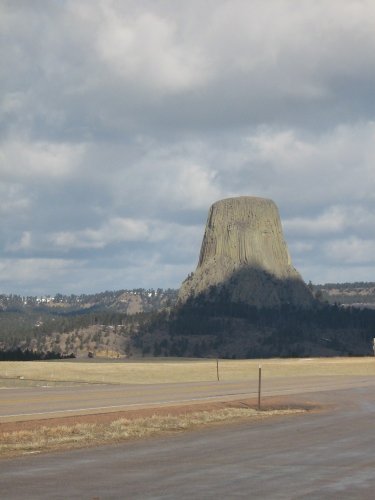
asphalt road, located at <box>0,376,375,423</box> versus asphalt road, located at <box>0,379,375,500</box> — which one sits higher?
asphalt road, located at <box>0,376,375,423</box>

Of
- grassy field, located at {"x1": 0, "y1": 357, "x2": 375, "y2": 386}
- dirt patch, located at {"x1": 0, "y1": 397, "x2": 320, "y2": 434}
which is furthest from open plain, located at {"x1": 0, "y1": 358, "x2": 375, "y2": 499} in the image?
grassy field, located at {"x1": 0, "y1": 357, "x2": 375, "y2": 386}

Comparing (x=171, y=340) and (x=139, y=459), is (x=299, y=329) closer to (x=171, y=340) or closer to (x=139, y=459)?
(x=171, y=340)

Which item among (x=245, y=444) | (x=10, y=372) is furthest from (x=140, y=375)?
(x=245, y=444)

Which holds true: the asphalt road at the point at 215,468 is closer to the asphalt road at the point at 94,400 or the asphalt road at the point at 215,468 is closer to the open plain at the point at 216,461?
the open plain at the point at 216,461

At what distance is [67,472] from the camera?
1794 centimetres

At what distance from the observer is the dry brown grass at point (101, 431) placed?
77.4 feet

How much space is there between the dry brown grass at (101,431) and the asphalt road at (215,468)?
1.18 meters

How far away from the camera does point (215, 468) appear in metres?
18.3

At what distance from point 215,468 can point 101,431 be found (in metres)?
9.48

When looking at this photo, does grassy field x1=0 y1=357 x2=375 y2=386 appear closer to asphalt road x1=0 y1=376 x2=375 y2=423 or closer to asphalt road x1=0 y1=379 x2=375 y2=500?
asphalt road x1=0 y1=376 x2=375 y2=423

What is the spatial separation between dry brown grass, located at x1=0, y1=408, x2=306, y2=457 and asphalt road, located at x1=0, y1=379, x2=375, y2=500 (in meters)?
1.18

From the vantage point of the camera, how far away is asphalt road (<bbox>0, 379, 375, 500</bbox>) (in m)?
15.1

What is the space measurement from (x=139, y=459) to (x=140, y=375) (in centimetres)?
6139

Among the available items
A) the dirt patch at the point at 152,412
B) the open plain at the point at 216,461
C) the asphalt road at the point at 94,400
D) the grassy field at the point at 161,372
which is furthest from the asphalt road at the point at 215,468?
the grassy field at the point at 161,372
